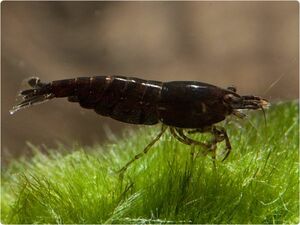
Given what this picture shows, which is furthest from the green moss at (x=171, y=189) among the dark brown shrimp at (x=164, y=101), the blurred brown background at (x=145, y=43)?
the blurred brown background at (x=145, y=43)

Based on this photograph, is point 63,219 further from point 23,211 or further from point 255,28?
point 255,28

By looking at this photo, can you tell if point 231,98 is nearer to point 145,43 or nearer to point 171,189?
point 171,189

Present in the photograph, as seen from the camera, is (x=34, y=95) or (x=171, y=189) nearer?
(x=171, y=189)

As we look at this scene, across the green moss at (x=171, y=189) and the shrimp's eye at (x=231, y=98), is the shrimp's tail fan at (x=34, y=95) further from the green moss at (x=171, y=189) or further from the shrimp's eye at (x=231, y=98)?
the shrimp's eye at (x=231, y=98)

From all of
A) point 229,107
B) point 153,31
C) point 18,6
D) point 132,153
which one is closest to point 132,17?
point 153,31

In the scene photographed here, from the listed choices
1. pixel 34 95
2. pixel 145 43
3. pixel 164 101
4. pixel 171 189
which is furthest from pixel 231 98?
pixel 145 43
